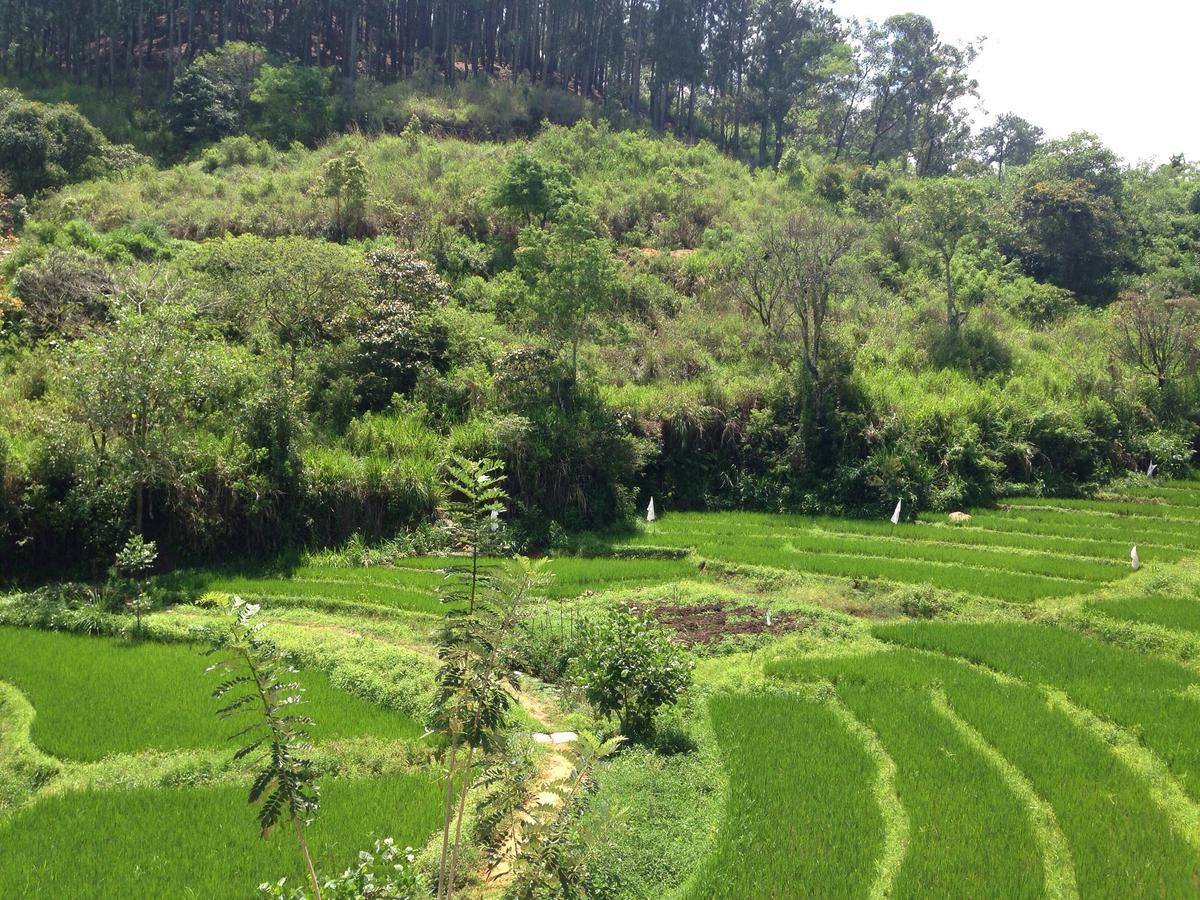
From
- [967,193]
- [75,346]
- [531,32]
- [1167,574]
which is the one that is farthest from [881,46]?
[75,346]

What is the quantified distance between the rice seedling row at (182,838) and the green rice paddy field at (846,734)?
26 mm

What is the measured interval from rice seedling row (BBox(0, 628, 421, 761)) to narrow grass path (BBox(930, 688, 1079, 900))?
290 inches

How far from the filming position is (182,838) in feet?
24.9

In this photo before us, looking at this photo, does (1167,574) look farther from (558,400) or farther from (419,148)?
(419,148)

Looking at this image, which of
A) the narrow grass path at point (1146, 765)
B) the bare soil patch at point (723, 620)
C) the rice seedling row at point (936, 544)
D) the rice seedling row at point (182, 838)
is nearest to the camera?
the rice seedling row at point (182, 838)

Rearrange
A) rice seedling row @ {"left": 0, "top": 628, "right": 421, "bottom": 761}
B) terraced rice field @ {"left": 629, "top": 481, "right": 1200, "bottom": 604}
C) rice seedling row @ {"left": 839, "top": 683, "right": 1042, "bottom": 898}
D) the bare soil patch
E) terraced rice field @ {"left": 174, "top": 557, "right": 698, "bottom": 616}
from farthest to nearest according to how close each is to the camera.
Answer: terraced rice field @ {"left": 629, "top": 481, "right": 1200, "bottom": 604} < terraced rice field @ {"left": 174, "top": 557, "right": 698, "bottom": 616} < the bare soil patch < rice seedling row @ {"left": 0, "top": 628, "right": 421, "bottom": 761} < rice seedling row @ {"left": 839, "top": 683, "right": 1042, "bottom": 898}

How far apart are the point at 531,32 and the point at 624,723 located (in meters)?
50.7

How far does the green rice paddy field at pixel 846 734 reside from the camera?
737 centimetres

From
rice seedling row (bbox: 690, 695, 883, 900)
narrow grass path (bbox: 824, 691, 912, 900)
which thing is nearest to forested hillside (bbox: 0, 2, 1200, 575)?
rice seedling row (bbox: 690, 695, 883, 900)

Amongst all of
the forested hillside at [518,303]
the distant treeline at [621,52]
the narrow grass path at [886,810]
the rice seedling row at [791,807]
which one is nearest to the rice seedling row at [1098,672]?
the narrow grass path at [886,810]

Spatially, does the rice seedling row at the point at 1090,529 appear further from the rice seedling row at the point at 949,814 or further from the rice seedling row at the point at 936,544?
the rice seedling row at the point at 949,814

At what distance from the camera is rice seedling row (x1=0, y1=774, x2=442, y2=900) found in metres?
6.89

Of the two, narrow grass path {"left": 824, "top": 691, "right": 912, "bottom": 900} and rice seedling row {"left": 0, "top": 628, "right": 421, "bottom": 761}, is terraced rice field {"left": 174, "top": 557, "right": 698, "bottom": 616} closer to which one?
rice seedling row {"left": 0, "top": 628, "right": 421, "bottom": 761}

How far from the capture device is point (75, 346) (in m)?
16.3
